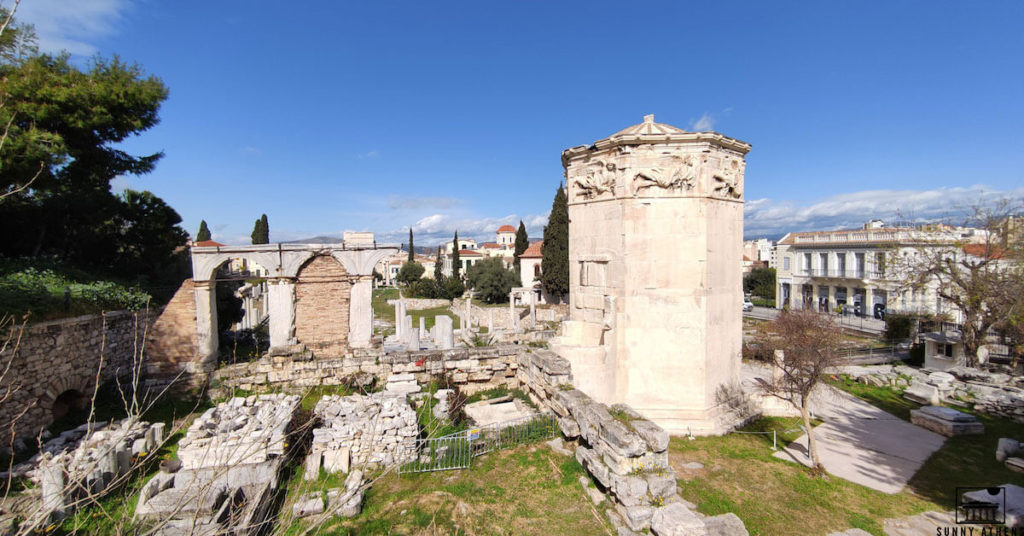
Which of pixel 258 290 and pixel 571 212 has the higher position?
pixel 571 212

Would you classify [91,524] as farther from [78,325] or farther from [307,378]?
[78,325]

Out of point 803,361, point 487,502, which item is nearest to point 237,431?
point 487,502

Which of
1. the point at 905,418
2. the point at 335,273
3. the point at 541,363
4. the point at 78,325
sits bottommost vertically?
the point at 905,418

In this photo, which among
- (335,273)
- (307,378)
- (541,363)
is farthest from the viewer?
(335,273)

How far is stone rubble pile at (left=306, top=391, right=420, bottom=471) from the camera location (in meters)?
6.58

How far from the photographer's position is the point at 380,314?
3353 centimetres

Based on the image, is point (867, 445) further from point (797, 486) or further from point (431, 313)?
point (431, 313)

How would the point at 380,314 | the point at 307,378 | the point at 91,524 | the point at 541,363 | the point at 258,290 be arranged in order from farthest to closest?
the point at 380,314, the point at 258,290, the point at 307,378, the point at 541,363, the point at 91,524

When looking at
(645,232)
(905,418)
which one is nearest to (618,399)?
(645,232)

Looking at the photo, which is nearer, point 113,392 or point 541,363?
point 541,363

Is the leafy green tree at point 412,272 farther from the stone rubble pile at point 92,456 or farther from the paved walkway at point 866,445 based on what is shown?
the paved walkway at point 866,445

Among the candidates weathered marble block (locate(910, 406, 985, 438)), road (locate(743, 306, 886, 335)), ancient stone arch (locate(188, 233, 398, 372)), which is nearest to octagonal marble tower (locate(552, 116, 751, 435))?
weathered marble block (locate(910, 406, 985, 438))

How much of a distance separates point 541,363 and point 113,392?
30.9 feet

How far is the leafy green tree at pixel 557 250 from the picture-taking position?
3288 centimetres
